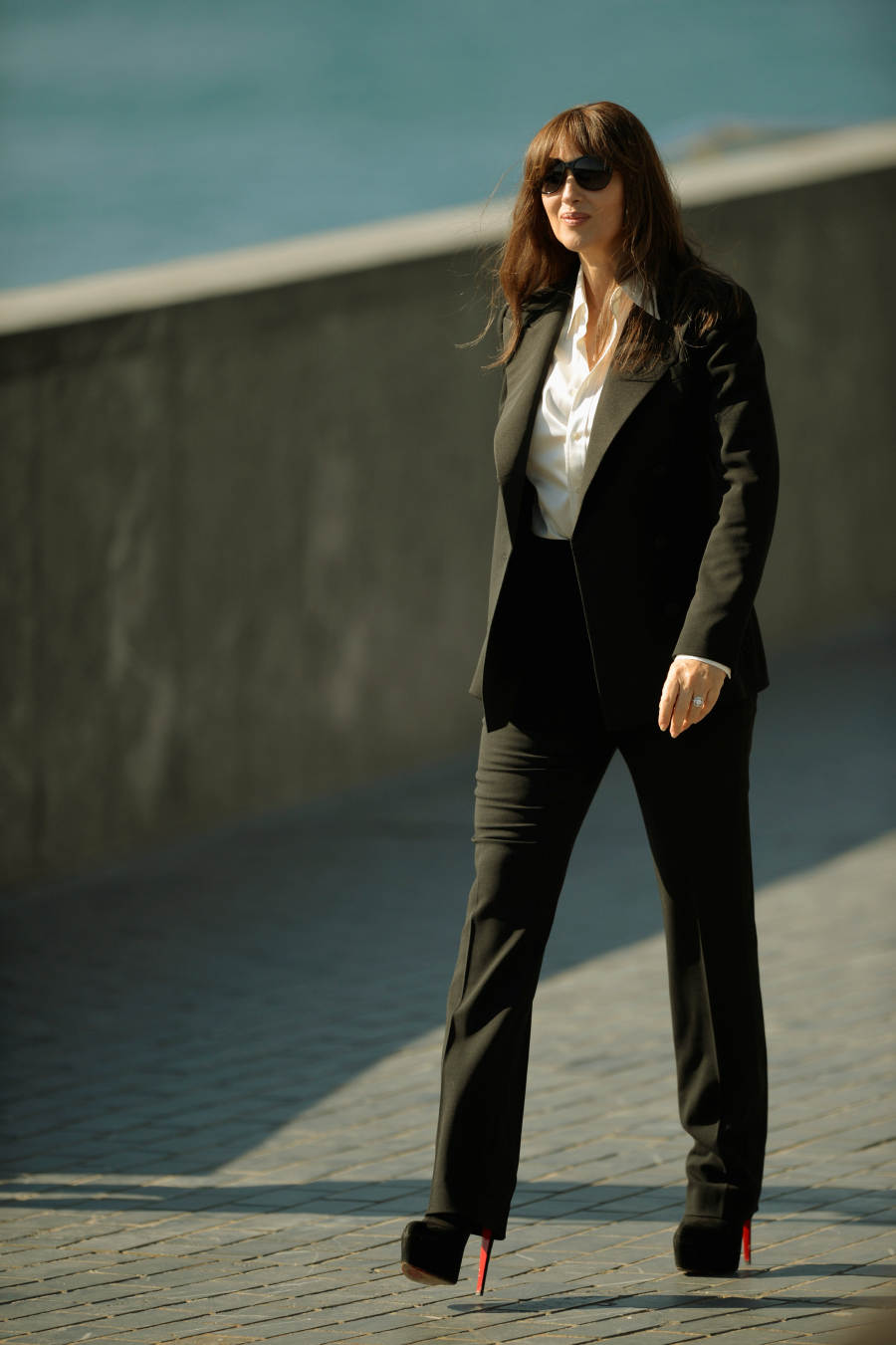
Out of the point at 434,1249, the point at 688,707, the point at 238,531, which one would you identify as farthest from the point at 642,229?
the point at 238,531

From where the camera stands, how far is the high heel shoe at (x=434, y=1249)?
328cm

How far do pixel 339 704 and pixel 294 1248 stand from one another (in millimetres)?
4975

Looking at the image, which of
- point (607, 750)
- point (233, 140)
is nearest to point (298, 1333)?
point (607, 750)

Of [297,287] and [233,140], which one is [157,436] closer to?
[297,287]

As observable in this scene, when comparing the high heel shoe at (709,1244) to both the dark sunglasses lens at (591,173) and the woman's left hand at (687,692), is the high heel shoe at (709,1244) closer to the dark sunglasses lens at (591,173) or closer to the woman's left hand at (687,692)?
the woman's left hand at (687,692)

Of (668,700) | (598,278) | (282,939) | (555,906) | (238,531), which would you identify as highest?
(598,278)

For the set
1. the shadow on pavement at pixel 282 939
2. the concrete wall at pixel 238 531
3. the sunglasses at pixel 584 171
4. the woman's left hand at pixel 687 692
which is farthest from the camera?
the concrete wall at pixel 238 531

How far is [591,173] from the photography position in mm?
3379

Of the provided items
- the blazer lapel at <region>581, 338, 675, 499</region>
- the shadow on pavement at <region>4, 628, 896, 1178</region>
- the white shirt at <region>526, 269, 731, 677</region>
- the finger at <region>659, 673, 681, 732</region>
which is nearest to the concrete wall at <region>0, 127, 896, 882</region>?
the shadow on pavement at <region>4, 628, 896, 1178</region>

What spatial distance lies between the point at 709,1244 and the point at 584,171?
1871mm

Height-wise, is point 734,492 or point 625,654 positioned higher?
point 734,492

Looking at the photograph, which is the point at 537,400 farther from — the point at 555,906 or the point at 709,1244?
the point at 709,1244

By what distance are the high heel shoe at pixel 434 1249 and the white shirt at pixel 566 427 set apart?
1172mm

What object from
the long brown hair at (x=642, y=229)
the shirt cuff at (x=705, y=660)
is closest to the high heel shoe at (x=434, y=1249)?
the shirt cuff at (x=705, y=660)
